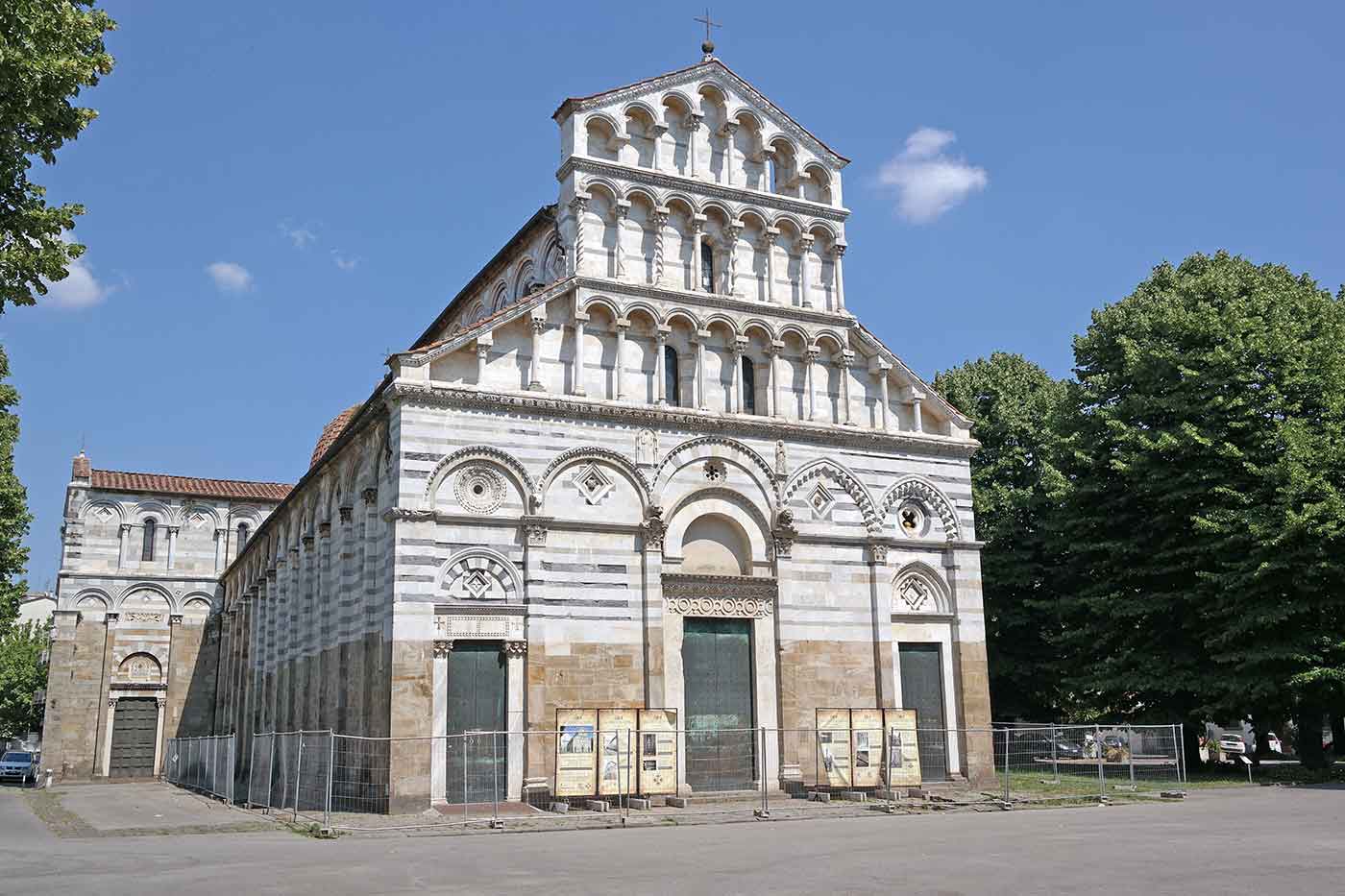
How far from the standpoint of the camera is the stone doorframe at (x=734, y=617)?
27.0m

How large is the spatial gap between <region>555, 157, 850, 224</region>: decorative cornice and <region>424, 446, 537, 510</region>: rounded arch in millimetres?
7350

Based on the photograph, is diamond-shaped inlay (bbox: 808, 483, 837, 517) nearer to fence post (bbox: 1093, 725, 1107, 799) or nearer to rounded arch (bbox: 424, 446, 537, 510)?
rounded arch (bbox: 424, 446, 537, 510)

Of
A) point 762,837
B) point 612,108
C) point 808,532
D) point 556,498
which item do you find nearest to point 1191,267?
point 808,532

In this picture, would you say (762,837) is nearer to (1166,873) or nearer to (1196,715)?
(1166,873)

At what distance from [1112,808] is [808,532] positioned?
9.35 metres

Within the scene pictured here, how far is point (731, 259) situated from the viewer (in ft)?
98.1

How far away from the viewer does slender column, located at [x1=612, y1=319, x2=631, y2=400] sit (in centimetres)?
2778

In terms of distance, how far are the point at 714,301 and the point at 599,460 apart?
17.3 feet

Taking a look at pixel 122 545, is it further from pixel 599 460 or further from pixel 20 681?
pixel 599 460

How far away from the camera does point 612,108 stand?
28.8 metres

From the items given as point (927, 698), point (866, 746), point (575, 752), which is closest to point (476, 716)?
Answer: point (575, 752)

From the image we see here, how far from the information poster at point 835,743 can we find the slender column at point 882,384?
8.25 meters

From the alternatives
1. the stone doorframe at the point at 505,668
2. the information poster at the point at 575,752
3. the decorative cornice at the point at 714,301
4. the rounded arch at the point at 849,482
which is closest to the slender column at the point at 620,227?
the decorative cornice at the point at 714,301

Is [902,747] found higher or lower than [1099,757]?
higher
